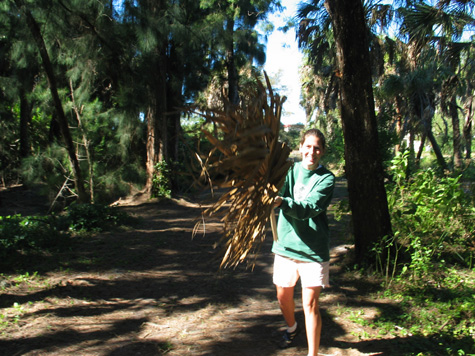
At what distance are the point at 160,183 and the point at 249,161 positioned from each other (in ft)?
33.8

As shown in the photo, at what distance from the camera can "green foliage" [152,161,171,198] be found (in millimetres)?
12391

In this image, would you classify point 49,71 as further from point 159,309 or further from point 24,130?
point 24,130

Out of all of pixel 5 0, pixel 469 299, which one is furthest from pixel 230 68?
pixel 469 299

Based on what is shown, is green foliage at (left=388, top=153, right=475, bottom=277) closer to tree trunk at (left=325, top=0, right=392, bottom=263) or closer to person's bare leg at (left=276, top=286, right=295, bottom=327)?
tree trunk at (left=325, top=0, right=392, bottom=263)

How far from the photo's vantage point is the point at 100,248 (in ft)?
21.5

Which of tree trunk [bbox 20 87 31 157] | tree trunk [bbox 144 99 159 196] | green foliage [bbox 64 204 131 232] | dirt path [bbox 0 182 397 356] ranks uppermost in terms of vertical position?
tree trunk [bbox 20 87 31 157]

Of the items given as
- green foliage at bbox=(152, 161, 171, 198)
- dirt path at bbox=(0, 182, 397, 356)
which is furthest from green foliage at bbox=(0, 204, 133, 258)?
green foliage at bbox=(152, 161, 171, 198)

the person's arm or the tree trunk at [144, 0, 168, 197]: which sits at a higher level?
the tree trunk at [144, 0, 168, 197]

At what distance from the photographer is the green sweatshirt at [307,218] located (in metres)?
2.66

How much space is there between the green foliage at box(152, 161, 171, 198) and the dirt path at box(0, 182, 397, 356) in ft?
19.5

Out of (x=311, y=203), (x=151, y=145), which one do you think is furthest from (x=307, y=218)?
(x=151, y=145)

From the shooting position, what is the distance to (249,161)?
2.43 m

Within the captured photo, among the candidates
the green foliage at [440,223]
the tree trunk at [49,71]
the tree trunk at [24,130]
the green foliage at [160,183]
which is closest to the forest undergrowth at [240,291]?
the green foliage at [440,223]

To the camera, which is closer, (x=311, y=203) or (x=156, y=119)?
(x=311, y=203)
